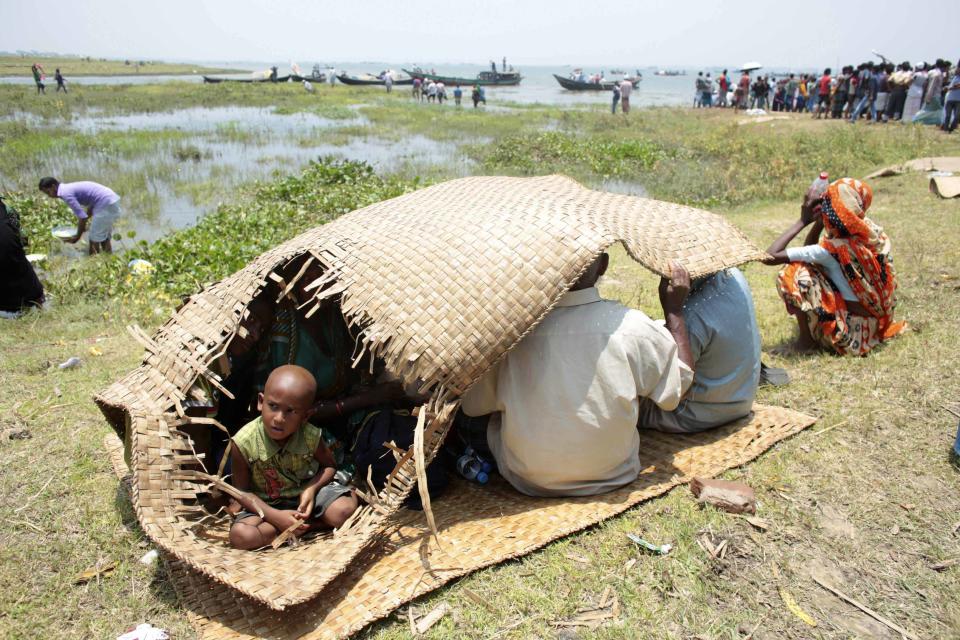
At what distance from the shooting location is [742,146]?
13.6 metres

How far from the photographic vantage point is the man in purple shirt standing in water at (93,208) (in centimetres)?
763

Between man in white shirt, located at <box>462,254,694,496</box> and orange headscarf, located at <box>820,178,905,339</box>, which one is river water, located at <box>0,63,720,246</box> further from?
man in white shirt, located at <box>462,254,694,496</box>

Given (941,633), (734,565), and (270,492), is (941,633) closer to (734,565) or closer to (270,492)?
(734,565)

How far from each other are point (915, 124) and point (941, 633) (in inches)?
589

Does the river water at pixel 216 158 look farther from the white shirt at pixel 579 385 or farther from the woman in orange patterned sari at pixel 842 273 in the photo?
the white shirt at pixel 579 385

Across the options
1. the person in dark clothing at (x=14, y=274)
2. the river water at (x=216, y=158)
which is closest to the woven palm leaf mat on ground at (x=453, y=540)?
the person in dark clothing at (x=14, y=274)

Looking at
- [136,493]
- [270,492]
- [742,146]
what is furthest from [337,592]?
[742,146]

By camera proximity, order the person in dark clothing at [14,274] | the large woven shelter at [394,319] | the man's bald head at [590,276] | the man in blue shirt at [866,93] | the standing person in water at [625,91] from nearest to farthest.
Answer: the large woven shelter at [394,319]
the man's bald head at [590,276]
the person in dark clothing at [14,274]
the man in blue shirt at [866,93]
the standing person in water at [625,91]

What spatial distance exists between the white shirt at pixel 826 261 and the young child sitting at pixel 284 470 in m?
3.08

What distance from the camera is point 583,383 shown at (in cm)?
267

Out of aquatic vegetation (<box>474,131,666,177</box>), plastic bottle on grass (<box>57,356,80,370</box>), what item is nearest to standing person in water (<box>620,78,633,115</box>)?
aquatic vegetation (<box>474,131,666,177</box>)

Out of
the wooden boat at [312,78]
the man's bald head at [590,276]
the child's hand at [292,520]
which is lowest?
the child's hand at [292,520]

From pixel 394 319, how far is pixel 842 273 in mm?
3029

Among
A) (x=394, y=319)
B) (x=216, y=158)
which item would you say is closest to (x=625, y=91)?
(x=216, y=158)
